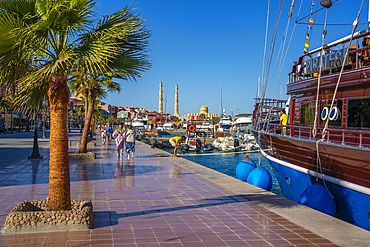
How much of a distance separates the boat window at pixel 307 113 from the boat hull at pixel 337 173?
1.06 m

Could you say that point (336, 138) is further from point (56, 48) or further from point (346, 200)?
point (56, 48)

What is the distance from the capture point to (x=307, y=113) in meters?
10.2

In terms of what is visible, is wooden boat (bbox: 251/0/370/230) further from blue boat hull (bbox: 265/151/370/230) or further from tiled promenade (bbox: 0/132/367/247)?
tiled promenade (bbox: 0/132/367/247)

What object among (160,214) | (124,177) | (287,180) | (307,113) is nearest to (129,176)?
(124,177)

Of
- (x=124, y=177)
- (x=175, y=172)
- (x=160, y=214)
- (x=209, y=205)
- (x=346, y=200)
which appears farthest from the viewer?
(x=175, y=172)

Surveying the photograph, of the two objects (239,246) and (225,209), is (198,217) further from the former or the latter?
(239,246)

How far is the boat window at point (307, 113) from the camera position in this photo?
9.94 meters

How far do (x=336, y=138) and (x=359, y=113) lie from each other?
0.84 meters

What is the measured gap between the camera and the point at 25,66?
16.8ft

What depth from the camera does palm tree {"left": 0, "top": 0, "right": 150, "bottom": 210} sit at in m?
4.49

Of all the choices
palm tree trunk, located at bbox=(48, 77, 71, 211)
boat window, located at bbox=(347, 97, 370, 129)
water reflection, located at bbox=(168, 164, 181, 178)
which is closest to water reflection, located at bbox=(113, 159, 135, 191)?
water reflection, located at bbox=(168, 164, 181, 178)

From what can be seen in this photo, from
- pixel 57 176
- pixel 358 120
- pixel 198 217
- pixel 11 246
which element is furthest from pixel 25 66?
pixel 358 120

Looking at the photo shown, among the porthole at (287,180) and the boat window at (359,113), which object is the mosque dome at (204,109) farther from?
the boat window at (359,113)

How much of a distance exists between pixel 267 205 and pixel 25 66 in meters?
5.13
